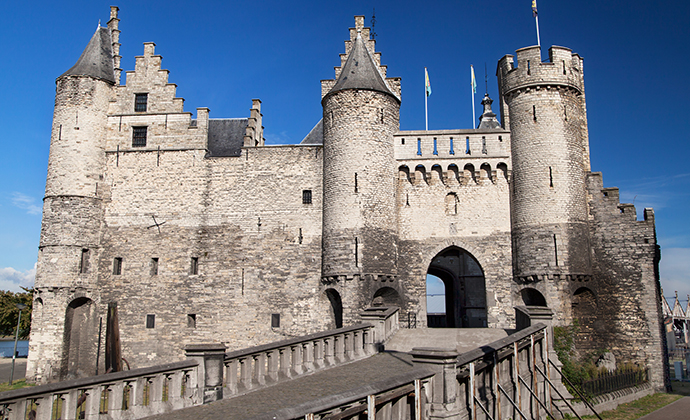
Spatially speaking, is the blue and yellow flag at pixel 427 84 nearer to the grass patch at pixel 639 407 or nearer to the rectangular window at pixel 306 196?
the rectangular window at pixel 306 196

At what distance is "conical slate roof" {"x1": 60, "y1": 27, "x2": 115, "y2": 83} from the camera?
22297mm

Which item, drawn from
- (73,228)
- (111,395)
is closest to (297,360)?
(111,395)

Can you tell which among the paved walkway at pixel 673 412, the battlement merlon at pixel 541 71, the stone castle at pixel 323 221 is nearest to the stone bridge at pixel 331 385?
the paved walkway at pixel 673 412

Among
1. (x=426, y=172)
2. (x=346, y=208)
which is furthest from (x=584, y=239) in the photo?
(x=346, y=208)

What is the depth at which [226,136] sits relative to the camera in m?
23.7

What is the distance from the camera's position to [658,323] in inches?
723

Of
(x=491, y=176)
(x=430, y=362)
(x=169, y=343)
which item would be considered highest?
(x=491, y=176)

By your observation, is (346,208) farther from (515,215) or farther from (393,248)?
(515,215)

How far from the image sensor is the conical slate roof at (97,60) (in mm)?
22297

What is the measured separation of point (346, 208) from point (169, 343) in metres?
8.89

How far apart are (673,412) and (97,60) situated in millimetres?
25090

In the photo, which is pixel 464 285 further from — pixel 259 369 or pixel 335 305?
pixel 259 369

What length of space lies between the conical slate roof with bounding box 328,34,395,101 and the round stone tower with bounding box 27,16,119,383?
10.3 metres

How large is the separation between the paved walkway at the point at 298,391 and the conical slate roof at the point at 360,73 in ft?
38.3
